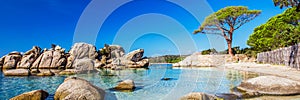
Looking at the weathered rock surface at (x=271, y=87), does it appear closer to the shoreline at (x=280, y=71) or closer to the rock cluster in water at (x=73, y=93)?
the shoreline at (x=280, y=71)

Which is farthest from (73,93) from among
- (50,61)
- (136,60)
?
(136,60)

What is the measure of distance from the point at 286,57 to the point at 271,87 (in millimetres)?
13792

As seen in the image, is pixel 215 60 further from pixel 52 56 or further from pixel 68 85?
pixel 68 85

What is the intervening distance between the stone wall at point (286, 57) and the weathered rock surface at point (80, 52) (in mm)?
32129

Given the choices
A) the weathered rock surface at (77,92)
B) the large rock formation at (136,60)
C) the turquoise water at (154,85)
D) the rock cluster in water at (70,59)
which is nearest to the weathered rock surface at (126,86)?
the turquoise water at (154,85)

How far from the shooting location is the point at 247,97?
24.1ft

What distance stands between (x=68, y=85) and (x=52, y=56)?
34740 mm

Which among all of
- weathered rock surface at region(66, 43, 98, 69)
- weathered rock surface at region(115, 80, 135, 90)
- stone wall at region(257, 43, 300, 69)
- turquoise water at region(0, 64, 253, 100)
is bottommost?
turquoise water at region(0, 64, 253, 100)

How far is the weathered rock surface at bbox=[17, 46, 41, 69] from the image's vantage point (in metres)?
37.4

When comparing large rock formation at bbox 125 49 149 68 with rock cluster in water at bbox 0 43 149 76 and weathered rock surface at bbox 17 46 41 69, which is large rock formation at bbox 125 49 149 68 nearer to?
rock cluster in water at bbox 0 43 149 76

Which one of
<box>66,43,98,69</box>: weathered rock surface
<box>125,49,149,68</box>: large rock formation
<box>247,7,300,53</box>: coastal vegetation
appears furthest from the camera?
<box>125,49,149,68</box>: large rock formation

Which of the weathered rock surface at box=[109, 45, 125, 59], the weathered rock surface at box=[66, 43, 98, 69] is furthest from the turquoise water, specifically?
the weathered rock surface at box=[109, 45, 125, 59]

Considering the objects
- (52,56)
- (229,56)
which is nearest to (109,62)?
(52,56)

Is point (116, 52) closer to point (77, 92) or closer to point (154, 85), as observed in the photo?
point (154, 85)
